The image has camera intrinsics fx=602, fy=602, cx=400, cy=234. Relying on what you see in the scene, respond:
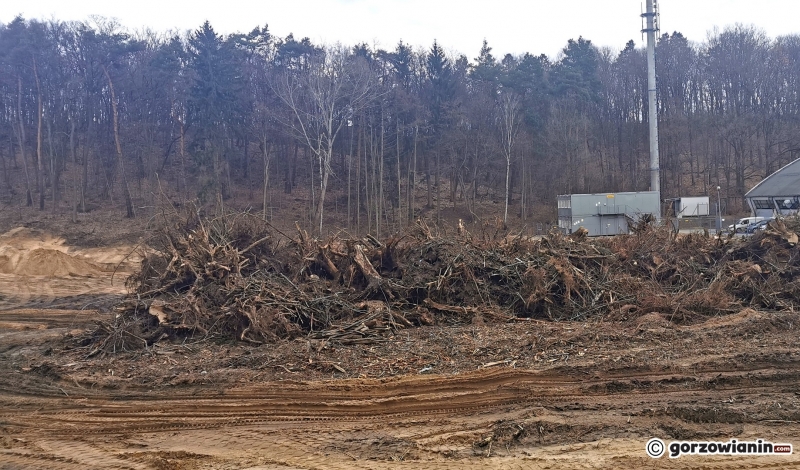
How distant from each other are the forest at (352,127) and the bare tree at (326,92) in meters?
0.18

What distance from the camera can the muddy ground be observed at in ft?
18.0

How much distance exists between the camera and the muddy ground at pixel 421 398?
549 centimetres

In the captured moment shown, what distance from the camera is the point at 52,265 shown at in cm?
2156

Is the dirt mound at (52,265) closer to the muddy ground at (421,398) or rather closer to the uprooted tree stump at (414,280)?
the uprooted tree stump at (414,280)

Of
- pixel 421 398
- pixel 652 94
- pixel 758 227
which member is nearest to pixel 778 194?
pixel 652 94

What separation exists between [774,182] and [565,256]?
30.5 m

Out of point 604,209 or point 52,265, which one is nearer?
point 52,265

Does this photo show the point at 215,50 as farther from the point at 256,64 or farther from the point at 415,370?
the point at 415,370

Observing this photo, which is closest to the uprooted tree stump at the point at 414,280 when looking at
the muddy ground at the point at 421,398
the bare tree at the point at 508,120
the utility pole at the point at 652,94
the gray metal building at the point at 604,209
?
the muddy ground at the point at 421,398

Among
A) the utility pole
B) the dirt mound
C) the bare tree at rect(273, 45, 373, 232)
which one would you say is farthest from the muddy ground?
the utility pole

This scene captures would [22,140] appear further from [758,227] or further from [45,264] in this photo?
[758,227]

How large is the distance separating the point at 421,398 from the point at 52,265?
766 inches

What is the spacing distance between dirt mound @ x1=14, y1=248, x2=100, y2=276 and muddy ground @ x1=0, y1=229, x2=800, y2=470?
11929mm

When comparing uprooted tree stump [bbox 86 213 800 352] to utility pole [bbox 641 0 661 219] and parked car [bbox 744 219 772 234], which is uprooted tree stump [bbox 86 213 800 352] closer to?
parked car [bbox 744 219 772 234]
